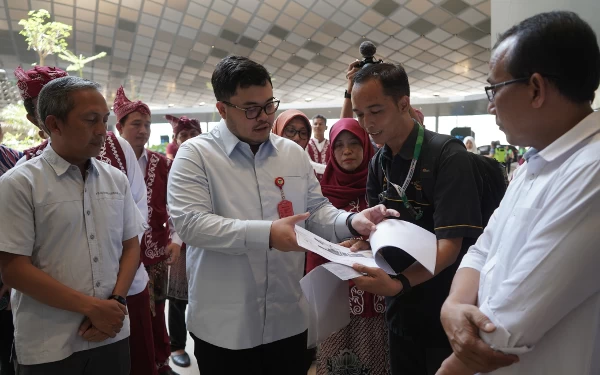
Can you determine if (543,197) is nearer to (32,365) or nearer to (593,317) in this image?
(593,317)

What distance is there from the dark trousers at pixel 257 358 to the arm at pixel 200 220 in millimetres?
379

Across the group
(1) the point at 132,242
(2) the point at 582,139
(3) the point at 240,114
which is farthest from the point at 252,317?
(2) the point at 582,139

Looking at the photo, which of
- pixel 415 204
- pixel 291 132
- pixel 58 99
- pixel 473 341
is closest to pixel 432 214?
pixel 415 204

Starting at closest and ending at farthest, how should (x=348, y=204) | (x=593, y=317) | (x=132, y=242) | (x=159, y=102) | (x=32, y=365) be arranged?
(x=593, y=317), (x=32, y=365), (x=132, y=242), (x=348, y=204), (x=159, y=102)

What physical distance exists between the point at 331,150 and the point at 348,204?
32 centimetres

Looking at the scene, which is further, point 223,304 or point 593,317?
point 223,304

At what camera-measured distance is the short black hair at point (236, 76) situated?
1251 mm

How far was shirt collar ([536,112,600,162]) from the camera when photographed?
2.31 ft

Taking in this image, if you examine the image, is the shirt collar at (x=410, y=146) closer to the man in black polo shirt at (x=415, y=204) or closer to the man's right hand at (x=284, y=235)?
the man in black polo shirt at (x=415, y=204)

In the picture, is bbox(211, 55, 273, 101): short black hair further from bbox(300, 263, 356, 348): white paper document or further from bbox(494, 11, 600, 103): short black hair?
bbox(494, 11, 600, 103): short black hair

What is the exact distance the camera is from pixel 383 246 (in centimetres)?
101

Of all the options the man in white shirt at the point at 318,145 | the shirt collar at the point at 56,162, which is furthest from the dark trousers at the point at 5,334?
the man in white shirt at the point at 318,145

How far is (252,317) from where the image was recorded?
1.21m

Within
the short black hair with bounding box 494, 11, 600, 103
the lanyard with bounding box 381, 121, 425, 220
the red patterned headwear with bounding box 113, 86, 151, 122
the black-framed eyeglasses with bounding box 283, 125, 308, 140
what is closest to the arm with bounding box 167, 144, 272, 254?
the lanyard with bounding box 381, 121, 425, 220
